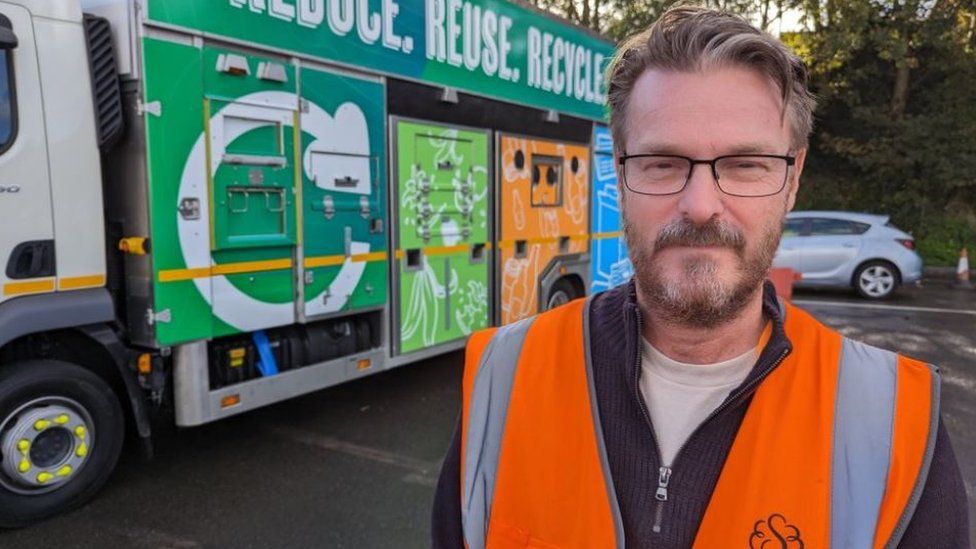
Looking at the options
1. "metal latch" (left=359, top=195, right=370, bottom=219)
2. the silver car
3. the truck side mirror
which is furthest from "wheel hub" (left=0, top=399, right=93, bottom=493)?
the silver car

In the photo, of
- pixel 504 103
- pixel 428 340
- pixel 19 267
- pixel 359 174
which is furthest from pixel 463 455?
pixel 504 103

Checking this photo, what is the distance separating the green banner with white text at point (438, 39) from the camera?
4.15m

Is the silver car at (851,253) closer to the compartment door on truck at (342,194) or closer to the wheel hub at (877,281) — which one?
the wheel hub at (877,281)

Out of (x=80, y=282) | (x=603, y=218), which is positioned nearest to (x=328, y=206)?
(x=80, y=282)

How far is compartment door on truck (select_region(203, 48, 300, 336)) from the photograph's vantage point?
405 centimetres

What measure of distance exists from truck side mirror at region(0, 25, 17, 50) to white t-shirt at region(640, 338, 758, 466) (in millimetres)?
3566

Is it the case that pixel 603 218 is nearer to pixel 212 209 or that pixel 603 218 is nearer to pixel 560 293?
pixel 560 293

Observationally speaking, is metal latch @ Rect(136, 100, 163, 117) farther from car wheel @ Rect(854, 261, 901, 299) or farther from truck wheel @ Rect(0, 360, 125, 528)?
car wheel @ Rect(854, 261, 901, 299)

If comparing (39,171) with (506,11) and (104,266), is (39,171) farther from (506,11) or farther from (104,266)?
(506,11)

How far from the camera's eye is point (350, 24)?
477 centimetres

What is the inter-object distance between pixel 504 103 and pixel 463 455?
5278 millimetres

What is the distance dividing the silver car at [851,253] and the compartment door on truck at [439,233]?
7.62 metres

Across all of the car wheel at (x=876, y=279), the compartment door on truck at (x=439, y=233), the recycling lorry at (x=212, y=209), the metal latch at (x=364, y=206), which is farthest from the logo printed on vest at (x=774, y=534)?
the car wheel at (x=876, y=279)

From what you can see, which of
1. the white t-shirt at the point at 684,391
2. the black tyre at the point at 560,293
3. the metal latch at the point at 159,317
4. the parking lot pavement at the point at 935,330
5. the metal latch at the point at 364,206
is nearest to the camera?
the white t-shirt at the point at 684,391
